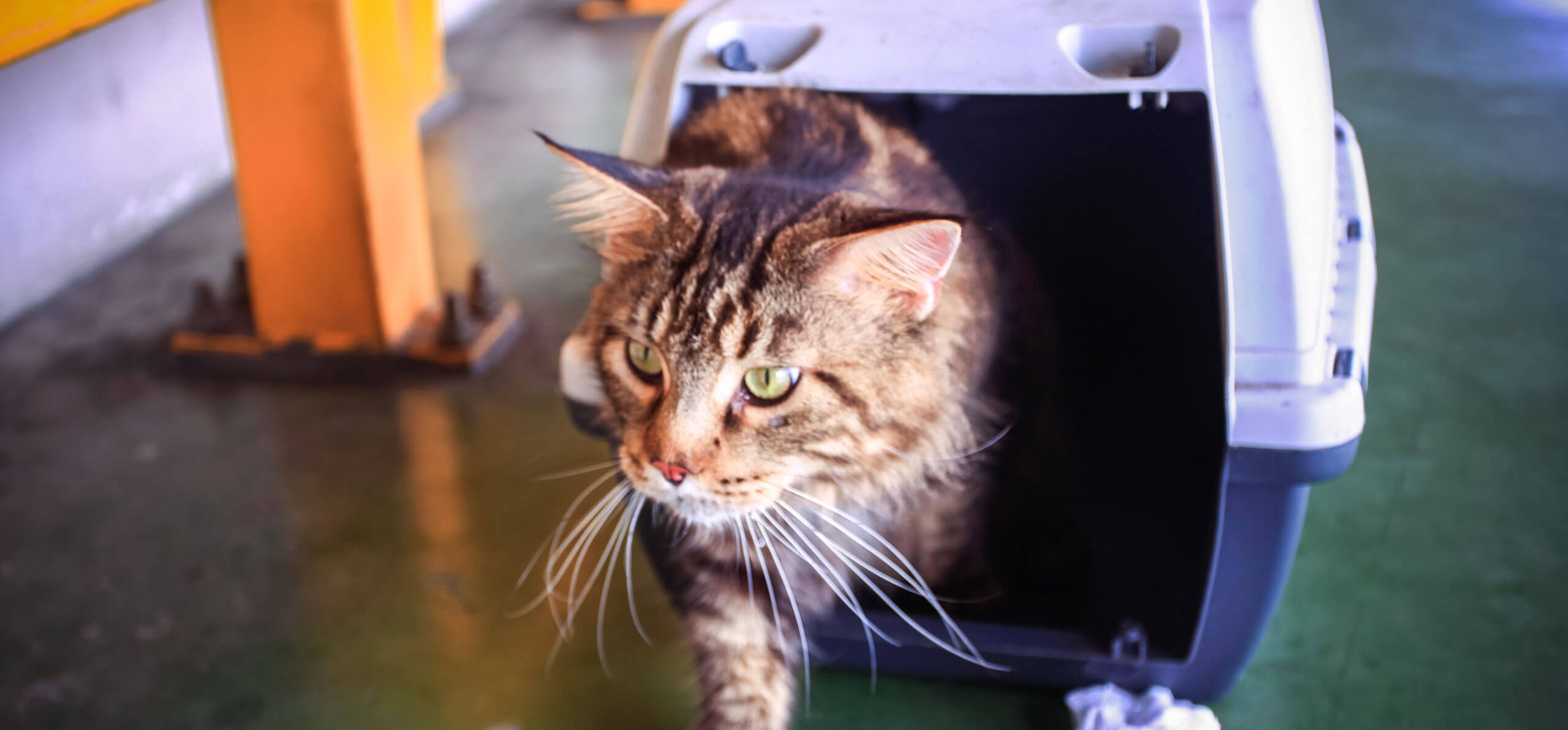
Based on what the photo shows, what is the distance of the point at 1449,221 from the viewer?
2.63 metres

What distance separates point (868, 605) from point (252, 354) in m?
1.35

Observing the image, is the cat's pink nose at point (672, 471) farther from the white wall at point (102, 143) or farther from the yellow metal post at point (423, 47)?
the yellow metal post at point (423, 47)

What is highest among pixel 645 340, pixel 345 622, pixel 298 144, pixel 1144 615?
pixel 645 340

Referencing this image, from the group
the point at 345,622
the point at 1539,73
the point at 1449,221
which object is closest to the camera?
the point at 345,622

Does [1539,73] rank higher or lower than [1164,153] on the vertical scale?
lower

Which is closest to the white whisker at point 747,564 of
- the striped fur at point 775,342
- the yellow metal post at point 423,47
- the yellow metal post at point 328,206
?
the striped fur at point 775,342

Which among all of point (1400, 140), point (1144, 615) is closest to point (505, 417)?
point (1144, 615)

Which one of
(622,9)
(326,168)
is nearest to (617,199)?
(326,168)

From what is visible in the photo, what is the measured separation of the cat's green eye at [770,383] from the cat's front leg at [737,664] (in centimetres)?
28

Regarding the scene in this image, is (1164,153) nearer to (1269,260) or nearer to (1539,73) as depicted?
(1269,260)

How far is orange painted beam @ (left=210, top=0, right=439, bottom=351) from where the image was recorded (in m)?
1.91

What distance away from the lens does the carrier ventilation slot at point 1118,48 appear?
128 centimetres

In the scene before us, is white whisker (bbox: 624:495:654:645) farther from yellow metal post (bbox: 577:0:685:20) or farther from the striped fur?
yellow metal post (bbox: 577:0:685:20)

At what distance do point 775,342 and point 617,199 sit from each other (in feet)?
0.76
